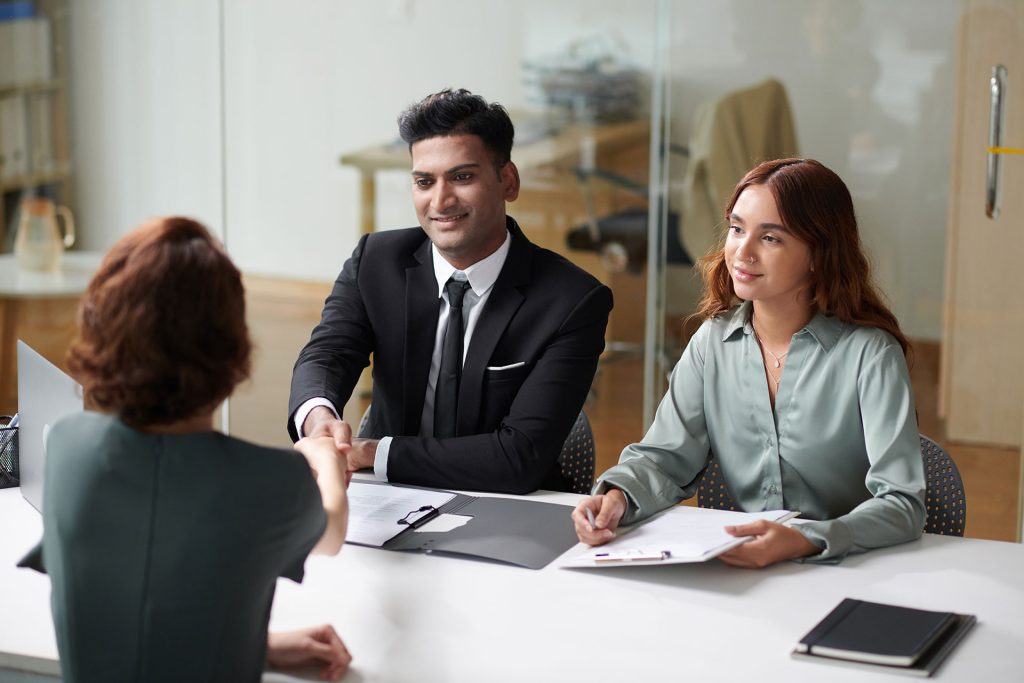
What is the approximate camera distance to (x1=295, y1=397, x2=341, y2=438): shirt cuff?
7.93 ft

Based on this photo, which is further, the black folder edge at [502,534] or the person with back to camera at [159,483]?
the black folder edge at [502,534]

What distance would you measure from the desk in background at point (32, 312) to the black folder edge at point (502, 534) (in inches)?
→ 128

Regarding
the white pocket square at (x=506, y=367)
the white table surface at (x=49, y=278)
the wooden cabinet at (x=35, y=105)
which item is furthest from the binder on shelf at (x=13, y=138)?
the white pocket square at (x=506, y=367)

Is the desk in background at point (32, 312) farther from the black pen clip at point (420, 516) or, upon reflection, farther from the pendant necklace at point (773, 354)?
the pendant necklace at point (773, 354)

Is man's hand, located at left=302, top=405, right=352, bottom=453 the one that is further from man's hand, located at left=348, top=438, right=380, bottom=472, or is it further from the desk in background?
the desk in background

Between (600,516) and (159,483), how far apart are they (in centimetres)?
82

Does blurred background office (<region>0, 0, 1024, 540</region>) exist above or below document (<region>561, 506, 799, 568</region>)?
above

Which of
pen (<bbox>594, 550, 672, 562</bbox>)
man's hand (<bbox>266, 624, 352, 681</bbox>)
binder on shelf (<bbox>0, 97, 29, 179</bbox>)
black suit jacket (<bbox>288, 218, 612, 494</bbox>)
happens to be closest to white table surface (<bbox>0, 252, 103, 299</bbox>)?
binder on shelf (<bbox>0, 97, 29, 179</bbox>)

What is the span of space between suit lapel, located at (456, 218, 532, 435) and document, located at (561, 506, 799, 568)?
517mm

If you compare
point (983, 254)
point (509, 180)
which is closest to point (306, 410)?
point (509, 180)

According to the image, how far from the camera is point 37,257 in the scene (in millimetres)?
4961

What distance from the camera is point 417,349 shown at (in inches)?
102

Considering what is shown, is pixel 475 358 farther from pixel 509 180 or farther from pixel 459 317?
pixel 509 180

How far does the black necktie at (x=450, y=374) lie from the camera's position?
255 centimetres
